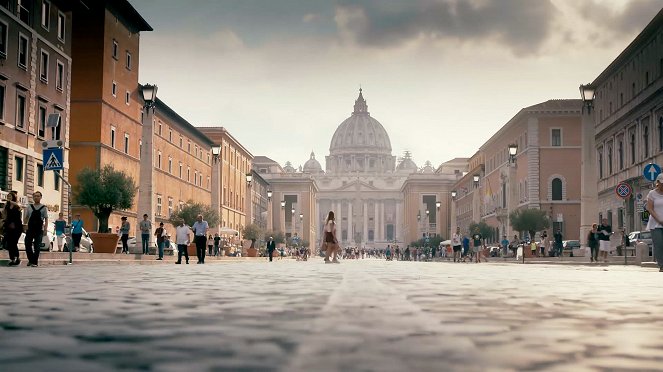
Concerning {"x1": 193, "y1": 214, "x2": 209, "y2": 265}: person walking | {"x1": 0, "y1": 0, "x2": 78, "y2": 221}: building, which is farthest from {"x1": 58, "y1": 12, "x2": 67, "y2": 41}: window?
{"x1": 193, "y1": 214, "x2": 209, "y2": 265}: person walking

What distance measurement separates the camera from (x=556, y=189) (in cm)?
7344

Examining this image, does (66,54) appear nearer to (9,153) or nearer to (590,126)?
(9,153)

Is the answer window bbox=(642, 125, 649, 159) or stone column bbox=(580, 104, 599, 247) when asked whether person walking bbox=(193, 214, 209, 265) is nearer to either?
stone column bbox=(580, 104, 599, 247)

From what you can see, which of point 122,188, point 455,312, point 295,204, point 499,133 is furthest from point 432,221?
point 455,312

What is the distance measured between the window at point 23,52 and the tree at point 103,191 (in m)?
7.02

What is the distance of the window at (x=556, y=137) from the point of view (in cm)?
7362

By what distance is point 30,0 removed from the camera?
1494 inches

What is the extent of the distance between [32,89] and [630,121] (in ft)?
107

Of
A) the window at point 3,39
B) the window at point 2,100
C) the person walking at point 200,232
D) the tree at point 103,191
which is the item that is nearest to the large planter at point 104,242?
the person walking at point 200,232

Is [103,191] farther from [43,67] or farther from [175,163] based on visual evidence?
[175,163]

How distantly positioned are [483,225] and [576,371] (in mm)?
82772

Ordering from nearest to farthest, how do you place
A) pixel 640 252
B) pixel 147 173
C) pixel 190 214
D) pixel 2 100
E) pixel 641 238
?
pixel 640 252
pixel 147 173
pixel 2 100
pixel 641 238
pixel 190 214

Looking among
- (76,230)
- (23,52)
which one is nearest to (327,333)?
(76,230)

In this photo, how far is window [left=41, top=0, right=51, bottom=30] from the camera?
39.4 meters
